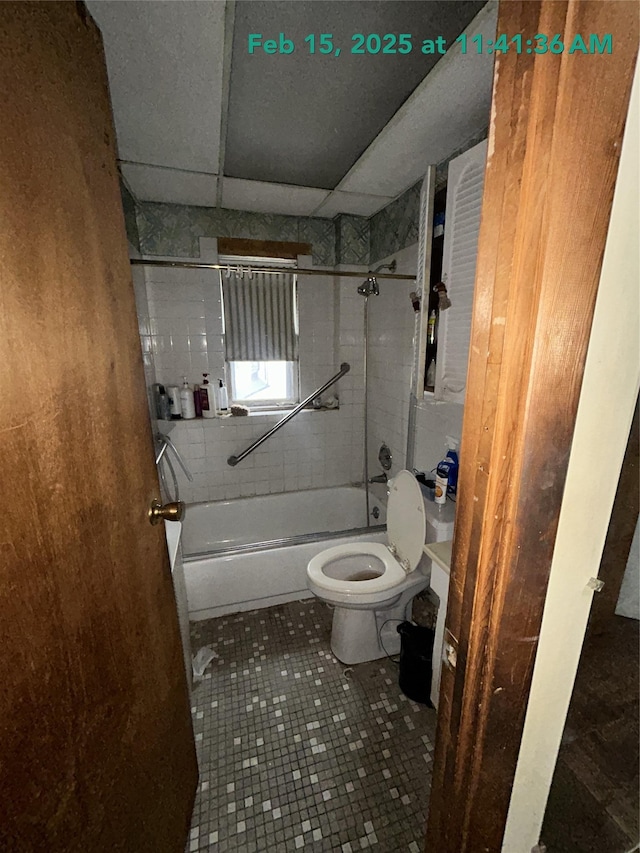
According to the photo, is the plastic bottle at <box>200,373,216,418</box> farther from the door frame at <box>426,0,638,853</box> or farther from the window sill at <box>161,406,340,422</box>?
the door frame at <box>426,0,638,853</box>

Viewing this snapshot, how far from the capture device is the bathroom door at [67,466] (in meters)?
0.45

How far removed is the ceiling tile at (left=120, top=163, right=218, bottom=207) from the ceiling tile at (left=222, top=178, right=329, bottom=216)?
10 centimetres

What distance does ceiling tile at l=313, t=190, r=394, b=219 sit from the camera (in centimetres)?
206

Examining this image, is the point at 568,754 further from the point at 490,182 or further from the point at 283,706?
the point at 490,182

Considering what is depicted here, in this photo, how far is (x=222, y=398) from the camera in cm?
254

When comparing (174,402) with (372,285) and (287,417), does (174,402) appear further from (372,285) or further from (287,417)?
(372,285)

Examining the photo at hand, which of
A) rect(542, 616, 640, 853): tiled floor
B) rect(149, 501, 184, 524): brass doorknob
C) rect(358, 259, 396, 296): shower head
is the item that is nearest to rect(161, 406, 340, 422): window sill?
rect(358, 259, 396, 296): shower head

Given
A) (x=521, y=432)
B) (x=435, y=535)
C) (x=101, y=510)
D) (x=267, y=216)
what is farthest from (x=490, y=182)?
(x=267, y=216)

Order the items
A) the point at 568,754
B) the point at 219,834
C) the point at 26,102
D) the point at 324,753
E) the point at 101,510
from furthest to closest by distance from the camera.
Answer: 1. the point at 324,753
2. the point at 568,754
3. the point at 219,834
4. the point at 101,510
5. the point at 26,102

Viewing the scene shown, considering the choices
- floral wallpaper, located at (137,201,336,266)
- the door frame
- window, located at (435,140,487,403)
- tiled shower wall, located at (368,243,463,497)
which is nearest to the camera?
the door frame

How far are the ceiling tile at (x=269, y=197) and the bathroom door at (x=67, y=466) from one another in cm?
146

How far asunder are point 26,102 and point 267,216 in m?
2.16

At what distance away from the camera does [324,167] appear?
1.75 m

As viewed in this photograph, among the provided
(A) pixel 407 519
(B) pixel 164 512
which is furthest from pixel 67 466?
(A) pixel 407 519
